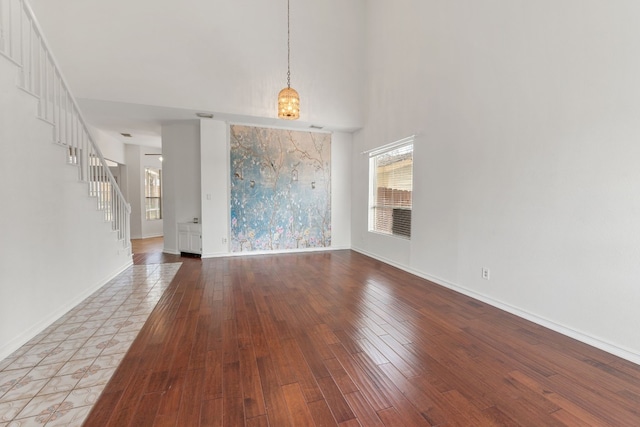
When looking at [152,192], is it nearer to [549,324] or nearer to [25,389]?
[25,389]

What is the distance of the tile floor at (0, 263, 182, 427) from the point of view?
5.01ft

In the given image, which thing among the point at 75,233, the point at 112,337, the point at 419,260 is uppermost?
the point at 75,233

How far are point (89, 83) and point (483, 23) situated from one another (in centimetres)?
554

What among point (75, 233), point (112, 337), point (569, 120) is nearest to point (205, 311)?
point (112, 337)

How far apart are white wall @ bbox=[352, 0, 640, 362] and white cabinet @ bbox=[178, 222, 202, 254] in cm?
416

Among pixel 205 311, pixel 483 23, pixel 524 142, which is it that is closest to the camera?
pixel 524 142

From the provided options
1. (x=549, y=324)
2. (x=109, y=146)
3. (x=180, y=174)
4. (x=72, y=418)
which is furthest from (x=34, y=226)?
(x=109, y=146)

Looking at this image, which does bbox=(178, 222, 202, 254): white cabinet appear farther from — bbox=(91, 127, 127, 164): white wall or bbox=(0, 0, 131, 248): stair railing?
bbox=(91, 127, 127, 164): white wall

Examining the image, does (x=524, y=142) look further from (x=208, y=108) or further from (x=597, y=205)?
(x=208, y=108)

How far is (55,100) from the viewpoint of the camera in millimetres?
2891

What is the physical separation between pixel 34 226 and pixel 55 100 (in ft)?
4.69

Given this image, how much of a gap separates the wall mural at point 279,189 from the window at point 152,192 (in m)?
4.30

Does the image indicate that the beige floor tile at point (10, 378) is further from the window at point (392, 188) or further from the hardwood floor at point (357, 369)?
the window at point (392, 188)

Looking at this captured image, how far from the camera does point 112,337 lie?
7.73 feet
